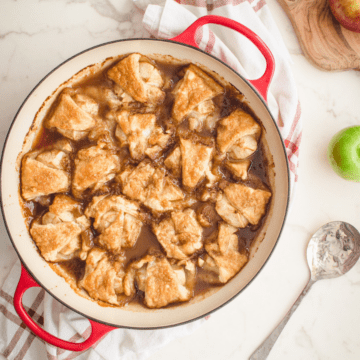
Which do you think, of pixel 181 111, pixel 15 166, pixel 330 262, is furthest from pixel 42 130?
pixel 330 262

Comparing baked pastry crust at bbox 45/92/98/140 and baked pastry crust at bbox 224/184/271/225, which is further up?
baked pastry crust at bbox 45/92/98/140

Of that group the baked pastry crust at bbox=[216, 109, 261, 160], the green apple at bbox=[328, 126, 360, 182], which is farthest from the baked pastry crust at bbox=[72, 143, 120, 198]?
the green apple at bbox=[328, 126, 360, 182]

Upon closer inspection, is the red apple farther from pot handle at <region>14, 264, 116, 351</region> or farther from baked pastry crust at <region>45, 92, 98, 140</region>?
pot handle at <region>14, 264, 116, 351</region>

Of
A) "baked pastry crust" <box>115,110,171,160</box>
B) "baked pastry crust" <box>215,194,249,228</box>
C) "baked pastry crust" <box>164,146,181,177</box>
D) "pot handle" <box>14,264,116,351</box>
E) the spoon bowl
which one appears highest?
"baked pastry crust" <box>115,110,171,160</box>

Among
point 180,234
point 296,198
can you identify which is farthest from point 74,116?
point 296,198

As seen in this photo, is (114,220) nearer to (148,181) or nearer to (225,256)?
(148,181)

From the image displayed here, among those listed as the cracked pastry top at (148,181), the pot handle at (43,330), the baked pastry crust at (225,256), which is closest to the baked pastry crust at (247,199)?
the cracked pastry top at (148,181)

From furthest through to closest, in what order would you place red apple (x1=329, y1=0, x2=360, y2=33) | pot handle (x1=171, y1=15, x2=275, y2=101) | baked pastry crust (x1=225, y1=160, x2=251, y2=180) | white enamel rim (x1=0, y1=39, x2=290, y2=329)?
red apple (x1=329, y1=0, x2=360, y2=33) → baked pastry crust (x1=225, y1=160, x2=251, y2=180) → white enamel rim (x1=0, y1=39, x2=290, y2=329) → pot handle (x1=171, y1=15, x2=275, y2=101)
